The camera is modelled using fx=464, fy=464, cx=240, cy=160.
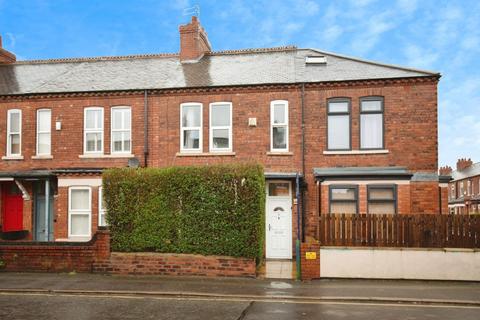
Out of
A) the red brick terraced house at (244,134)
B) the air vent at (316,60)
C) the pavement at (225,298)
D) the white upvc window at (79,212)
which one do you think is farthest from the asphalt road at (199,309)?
the air vent at (316,60)

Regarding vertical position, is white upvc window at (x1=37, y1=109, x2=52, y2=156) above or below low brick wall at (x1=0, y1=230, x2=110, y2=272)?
above

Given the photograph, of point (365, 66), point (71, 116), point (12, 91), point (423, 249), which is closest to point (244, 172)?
point (423, 249)

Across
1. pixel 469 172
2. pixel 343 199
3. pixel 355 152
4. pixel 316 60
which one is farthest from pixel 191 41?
pixel 469 172

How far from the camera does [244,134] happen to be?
1809 centimetres

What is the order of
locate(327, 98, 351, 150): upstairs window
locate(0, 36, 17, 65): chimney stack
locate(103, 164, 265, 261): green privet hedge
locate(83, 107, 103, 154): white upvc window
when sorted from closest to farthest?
locate(103, 164, 265, 261): green privet hedge, locate(327, 98, 351, 150): upstairs window, locate(83, 107, 103, 154): white upvc window, locate(0, 36, 17, 65): chimney stack

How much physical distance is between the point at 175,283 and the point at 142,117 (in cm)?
843

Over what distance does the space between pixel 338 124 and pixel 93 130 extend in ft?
32.5

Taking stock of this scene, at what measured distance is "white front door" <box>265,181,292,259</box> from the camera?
17391 millimetres

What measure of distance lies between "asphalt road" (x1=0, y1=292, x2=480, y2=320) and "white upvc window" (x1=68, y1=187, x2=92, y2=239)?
24.2ft

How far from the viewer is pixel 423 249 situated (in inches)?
508

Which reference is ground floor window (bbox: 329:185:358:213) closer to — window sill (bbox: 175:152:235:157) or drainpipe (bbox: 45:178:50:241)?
window sill (bbox: 175:152:235:157)

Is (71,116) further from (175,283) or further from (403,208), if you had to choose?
(403,208)

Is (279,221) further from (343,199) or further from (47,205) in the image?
(47,205)

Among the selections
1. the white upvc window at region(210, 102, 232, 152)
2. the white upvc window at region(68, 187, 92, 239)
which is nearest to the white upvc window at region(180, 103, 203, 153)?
the white upvc window at region(210, 102, 232, 152)
